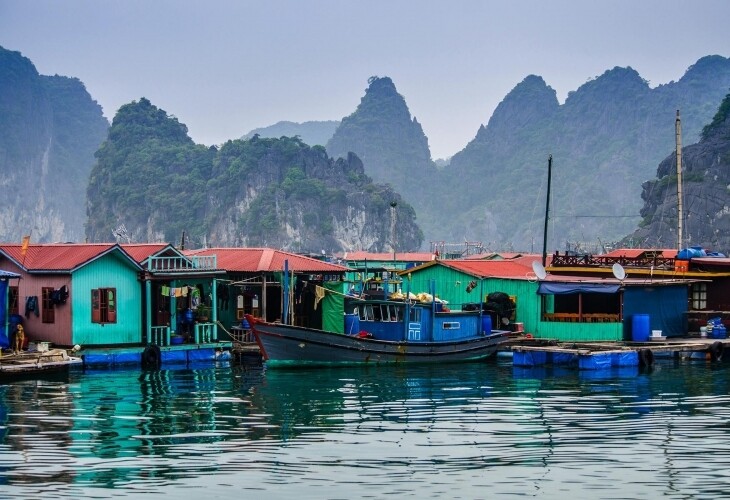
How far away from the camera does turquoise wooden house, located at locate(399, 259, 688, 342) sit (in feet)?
118

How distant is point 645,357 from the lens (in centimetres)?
3372

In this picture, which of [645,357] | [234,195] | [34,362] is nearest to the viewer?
[34,362]

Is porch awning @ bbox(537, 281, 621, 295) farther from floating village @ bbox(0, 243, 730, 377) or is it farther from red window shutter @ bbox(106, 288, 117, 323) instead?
red window shutter @ bbox(106, 288, 117, 323)

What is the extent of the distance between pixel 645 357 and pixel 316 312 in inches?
412

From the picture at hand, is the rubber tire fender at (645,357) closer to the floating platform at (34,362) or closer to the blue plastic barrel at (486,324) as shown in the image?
the blue plastic barrel at (486,324)

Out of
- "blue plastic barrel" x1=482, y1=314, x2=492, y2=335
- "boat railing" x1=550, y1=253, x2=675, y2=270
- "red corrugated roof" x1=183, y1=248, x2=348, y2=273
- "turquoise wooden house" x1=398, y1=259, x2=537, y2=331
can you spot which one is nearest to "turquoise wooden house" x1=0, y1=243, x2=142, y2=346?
"red corrugated roof" x1=183, y1=248, x2=348, y2=273

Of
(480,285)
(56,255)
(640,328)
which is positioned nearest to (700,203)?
(480,285)

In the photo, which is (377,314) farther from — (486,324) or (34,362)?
(34,362)

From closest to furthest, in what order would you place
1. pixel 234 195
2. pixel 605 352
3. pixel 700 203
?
pixel 605 352, pixel 700 203, pixel 234 195

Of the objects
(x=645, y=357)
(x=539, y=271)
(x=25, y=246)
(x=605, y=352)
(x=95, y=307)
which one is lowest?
(x=645, y=357)

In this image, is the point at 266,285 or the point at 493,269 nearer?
the point at 266,285

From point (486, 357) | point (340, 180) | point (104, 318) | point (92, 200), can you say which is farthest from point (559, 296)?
point (92, 200)

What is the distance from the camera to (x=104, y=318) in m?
32.1

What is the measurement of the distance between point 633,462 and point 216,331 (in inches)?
746
